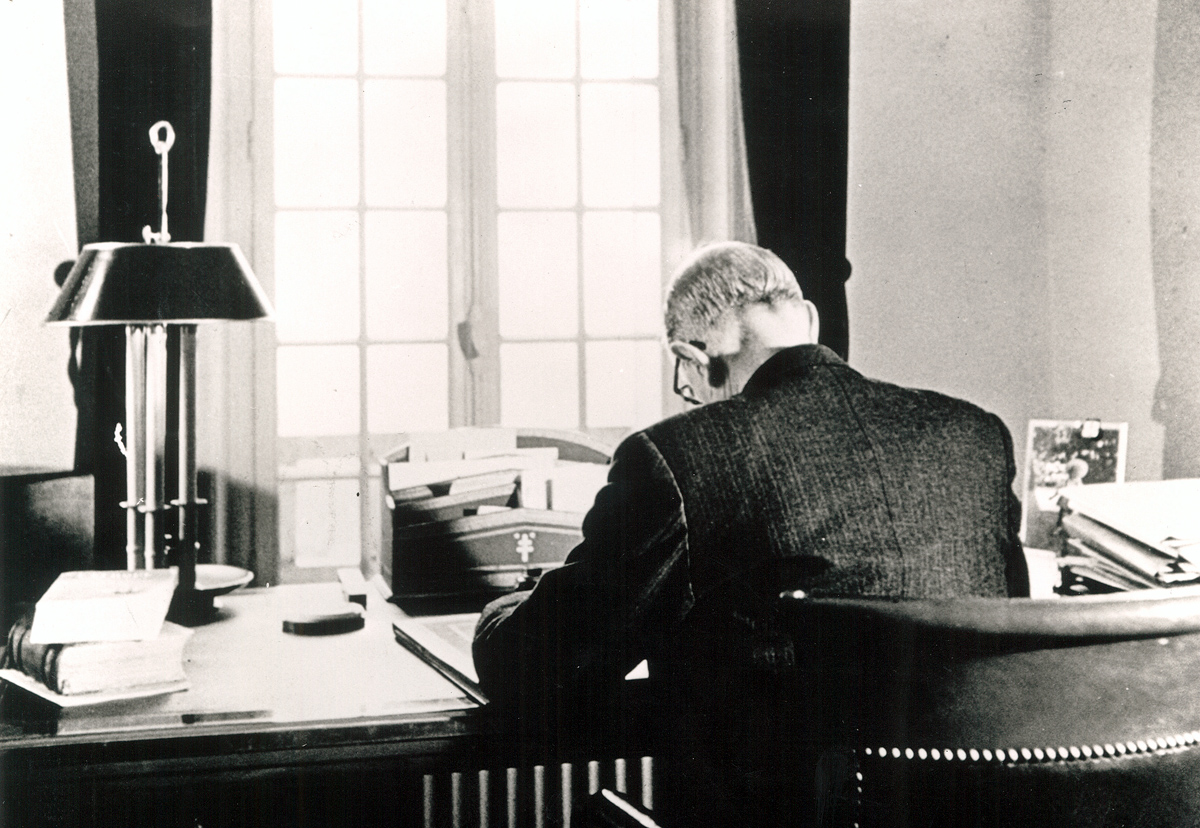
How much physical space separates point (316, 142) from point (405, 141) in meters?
0.24

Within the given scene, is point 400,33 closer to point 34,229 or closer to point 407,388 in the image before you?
point 407,388

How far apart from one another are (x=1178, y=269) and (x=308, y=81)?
7.21 ft

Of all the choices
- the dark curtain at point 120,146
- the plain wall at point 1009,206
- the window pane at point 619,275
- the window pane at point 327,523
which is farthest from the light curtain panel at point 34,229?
the plain wall at point 1009,206

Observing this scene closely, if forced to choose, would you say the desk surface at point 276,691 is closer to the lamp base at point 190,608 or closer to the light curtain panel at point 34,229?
the lamp base at point 190,608

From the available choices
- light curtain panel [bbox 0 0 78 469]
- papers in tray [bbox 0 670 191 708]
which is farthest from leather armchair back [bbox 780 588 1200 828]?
light curtain panel [bbox 0 0 78 469]

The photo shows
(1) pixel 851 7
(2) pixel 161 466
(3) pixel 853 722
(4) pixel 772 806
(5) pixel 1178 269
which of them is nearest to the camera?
(3) pixel 853 722

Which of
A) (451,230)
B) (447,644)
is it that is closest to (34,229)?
(451,230)

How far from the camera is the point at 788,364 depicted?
1393 millimetres

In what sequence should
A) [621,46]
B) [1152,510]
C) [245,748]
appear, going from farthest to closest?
[621,46] < [1152,510] < [245,748]

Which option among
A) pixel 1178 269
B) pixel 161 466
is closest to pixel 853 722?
pixel 161 466

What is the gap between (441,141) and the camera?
9.91 ft

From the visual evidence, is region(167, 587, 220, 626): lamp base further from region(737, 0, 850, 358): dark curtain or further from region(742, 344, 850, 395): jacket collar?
region(737, 0, 850, 358): dark curtain

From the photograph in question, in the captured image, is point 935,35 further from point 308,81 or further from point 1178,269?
point 308,81

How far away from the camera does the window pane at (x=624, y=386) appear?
3.15m
